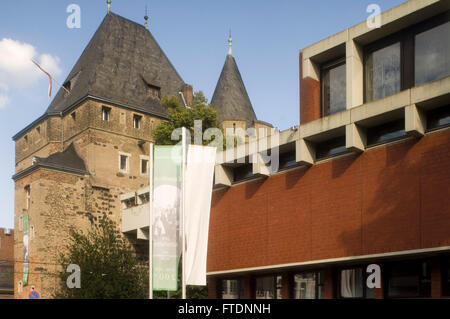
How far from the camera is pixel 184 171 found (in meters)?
19.6

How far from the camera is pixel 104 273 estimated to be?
32.1 metres

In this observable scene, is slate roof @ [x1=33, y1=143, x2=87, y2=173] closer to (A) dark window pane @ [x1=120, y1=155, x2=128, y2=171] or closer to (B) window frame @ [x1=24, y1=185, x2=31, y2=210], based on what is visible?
(B) window frame @ [x1=24, y1=185, x2=31, y2=210]

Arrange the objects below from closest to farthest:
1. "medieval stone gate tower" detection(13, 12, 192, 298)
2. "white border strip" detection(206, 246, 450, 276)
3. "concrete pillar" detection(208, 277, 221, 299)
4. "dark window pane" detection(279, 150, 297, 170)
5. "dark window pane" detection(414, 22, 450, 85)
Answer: "white border strip" detection(206, 246, 450, 276), "dark window pane" detection(414, 22, 450, 85), "dark window pane" detection(279, 150, 297, 170), "concrete pillar" detection(208, 277, 221, 299), "medieval stone gate tower" detection(13, 12, 192, 298)

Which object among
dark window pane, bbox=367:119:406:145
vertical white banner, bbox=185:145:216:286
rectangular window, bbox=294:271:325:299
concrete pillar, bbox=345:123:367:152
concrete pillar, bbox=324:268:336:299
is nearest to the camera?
dark window pane, bbox=367:119:406:145

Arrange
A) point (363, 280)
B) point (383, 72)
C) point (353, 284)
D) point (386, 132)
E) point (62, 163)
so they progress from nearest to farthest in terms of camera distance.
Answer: point (386, 132)
point (363, 280)
point (353, 284)
point (383, 72)
point (62, 163)

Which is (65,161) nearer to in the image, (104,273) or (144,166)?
(144,166)

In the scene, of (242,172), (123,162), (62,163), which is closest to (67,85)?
(123,162)

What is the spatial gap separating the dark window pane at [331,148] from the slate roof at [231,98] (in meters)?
28.8

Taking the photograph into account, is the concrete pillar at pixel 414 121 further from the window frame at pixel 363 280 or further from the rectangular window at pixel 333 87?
the window frame at pixel 363 280

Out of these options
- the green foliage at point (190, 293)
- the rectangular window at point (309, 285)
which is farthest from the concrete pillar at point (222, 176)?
the green foliage at point (190, 293)

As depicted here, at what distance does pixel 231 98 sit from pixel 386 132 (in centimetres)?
3270

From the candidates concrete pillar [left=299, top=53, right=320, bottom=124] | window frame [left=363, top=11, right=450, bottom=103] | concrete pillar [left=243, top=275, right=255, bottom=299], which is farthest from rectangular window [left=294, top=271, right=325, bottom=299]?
window frame [left=363, top=11, right=450, bottom=103]

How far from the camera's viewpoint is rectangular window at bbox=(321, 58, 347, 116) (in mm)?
20125
